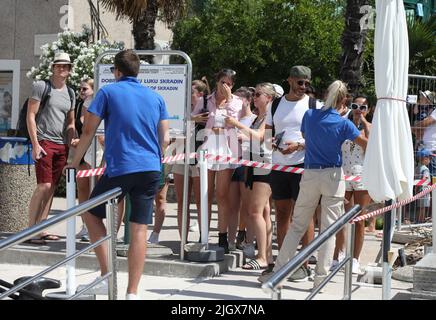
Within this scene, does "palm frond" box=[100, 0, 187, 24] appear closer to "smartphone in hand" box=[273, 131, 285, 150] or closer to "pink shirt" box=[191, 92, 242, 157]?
"pink shirt" box=[191, 92, 242, 157]

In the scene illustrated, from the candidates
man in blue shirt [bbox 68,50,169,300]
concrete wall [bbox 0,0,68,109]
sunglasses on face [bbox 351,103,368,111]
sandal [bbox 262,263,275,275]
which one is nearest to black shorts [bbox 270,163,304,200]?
sandal [bbox 262,263,275,275]

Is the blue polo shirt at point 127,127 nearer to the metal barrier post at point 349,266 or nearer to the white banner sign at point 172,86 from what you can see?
the metal barrier post at point 349,266

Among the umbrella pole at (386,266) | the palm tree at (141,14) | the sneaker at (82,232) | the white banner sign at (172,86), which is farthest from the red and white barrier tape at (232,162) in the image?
the palm tree at (141,14)

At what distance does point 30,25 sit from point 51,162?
11.6 m

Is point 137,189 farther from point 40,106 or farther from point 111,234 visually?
point 40,106

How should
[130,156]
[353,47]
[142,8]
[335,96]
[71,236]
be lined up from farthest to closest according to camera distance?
[142,8] → [353,47] → [335,96] → [71,236] → [130,156]

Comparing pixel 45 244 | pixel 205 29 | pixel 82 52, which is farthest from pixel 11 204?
pixel 205 29

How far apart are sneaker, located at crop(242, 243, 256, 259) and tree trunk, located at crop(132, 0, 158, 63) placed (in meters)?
7.85

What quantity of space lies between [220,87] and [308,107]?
1.21m

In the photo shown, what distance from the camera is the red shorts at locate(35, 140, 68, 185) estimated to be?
8.76 meters

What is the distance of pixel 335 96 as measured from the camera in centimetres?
691

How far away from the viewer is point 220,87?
8.36 metres

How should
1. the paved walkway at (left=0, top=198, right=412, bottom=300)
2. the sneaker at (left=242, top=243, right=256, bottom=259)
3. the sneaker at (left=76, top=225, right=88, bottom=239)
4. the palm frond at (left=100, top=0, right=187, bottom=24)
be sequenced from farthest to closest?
1. the palm frond at (left=100, top=0, right=187, bottom=24)
2. the sneaker at (left=76, top=225, right=88, bottom=239)
3. the sneaker at (left=242, top=243, right=256, bottom=259)
4. the paved walkway at (left=0, top=198, right=412, bottom=300)

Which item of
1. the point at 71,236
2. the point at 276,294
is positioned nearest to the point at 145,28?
the point at 71,236
